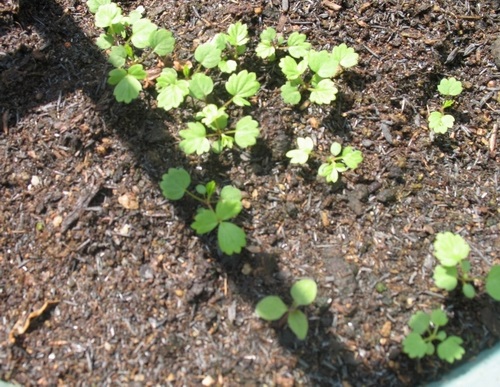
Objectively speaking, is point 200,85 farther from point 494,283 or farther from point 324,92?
point 494,283

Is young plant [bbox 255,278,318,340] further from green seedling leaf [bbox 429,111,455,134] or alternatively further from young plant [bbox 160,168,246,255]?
green seedling leaf [bbox 429,111,455,134]

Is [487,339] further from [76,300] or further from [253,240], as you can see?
[76,300]

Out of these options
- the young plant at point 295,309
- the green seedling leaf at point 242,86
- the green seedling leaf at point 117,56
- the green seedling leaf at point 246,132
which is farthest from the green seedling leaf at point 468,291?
the green seedling leaf at point 117,56

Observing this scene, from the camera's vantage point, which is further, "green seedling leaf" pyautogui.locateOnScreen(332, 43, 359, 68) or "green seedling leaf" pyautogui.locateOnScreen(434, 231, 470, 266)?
"green seedling leaf" pyautogui.locateOnScreen(332, 43, 359, 68)

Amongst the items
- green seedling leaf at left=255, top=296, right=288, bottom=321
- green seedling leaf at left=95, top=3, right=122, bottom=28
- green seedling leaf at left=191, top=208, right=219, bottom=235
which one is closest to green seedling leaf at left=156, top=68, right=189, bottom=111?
green seedling leaf at left=95, top=3, right=122, bottom=28

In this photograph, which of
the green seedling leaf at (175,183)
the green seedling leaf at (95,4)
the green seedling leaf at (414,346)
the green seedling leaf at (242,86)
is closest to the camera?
the green seedling leaf at (414,346)

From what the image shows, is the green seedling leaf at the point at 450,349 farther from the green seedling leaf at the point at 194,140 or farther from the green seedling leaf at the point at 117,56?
the green seedling leaf at the point at 117,56

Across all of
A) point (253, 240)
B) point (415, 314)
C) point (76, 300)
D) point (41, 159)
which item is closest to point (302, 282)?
point (253, 240)

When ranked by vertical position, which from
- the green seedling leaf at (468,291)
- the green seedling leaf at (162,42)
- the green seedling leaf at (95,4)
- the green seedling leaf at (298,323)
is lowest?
the green seedling leaf at (468,291)
